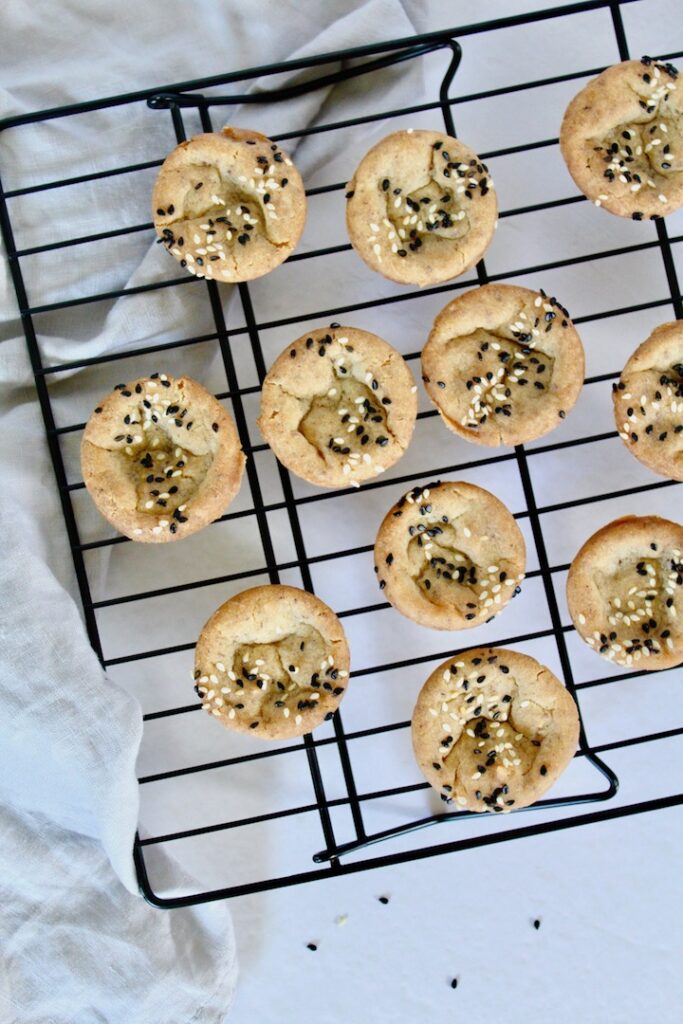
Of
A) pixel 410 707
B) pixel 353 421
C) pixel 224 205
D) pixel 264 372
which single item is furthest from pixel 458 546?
pixel 224 205

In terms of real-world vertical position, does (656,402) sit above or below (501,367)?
below

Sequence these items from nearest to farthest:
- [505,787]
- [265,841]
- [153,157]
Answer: [505,787] → [153,157] → [265,841]

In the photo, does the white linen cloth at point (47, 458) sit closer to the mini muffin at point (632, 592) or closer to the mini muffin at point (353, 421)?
the mini muffin at point (353, 421)

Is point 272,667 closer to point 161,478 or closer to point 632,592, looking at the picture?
point 161,478

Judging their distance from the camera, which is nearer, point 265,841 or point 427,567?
point 427,567

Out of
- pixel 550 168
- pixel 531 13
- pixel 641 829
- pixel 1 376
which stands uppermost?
pixel 531 13

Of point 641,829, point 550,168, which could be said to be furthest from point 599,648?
point 550,168

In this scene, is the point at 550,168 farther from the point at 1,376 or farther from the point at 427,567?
the point at 1,376

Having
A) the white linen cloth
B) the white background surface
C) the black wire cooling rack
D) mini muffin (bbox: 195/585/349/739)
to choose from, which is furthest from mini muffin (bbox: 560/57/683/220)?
mini muffin (bbox: 195/585/349/739)
